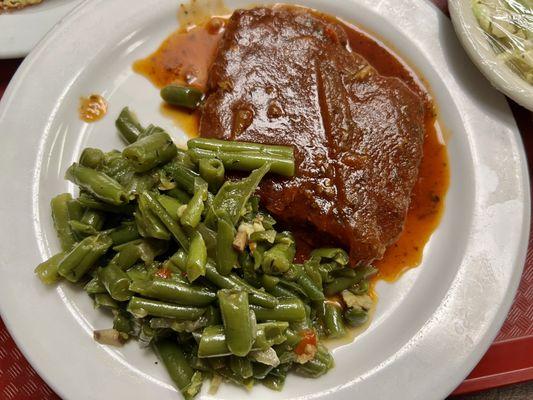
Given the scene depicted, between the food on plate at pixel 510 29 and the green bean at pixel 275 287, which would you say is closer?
the green bean at pixel 275 287

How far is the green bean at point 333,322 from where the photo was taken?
3279 mm

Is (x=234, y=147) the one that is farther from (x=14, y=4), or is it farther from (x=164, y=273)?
(x=14, y=4)

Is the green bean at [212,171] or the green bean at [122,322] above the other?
the green bean at [212,171]

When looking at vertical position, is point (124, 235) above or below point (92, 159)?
below

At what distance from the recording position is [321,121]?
135 inches

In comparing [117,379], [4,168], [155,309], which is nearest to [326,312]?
[155,309]

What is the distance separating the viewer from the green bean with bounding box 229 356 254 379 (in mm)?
2961

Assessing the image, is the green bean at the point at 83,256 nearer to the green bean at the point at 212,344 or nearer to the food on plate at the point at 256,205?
the food on plate at the point at 256,205

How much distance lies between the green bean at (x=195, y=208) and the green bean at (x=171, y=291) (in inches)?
13.2

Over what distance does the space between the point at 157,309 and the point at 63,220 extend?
2.93 ft

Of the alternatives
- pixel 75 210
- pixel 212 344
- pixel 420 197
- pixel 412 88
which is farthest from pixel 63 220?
pixel 412 88

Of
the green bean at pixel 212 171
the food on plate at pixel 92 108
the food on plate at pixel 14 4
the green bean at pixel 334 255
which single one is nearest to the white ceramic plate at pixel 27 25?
the food on plate at pixel 14 4

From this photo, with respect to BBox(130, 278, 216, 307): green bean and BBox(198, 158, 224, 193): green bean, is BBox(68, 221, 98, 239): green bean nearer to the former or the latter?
BBox(130, 278, 216, 307): green bean

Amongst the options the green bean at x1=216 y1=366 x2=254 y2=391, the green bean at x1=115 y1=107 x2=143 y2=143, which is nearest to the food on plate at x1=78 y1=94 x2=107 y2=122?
the green bean at x1=115 y1=107 x2=143 y2=143
